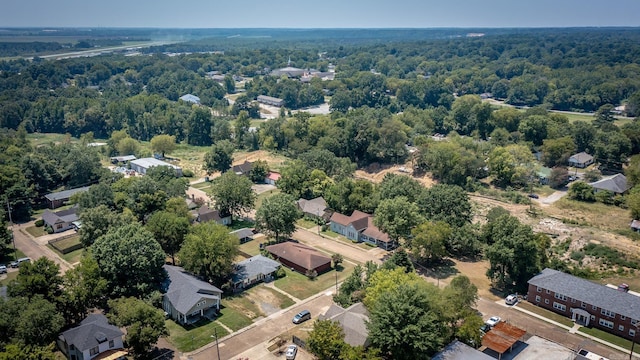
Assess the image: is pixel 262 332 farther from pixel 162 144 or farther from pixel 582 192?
pixel 162 144

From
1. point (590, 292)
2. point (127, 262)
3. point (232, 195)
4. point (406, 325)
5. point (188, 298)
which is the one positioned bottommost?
point (188, 298)

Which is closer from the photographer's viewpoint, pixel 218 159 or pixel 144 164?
pixel 218 159

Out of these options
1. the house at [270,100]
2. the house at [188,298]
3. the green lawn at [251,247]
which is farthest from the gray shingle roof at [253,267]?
the house at [270,100]

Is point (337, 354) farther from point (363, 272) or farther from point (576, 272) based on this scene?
point (576, 272)

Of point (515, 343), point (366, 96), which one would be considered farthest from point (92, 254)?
point (366, 96)

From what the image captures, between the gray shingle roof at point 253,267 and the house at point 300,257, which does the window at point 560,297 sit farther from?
the gray shingle roof at point 253,267

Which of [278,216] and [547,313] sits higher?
[278,216]

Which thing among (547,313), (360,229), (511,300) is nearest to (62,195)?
(360,229)

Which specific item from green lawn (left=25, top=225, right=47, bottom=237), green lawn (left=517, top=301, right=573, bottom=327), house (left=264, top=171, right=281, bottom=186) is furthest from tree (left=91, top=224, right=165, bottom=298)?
house (left=264, top=171, right=281, bottom=186)
